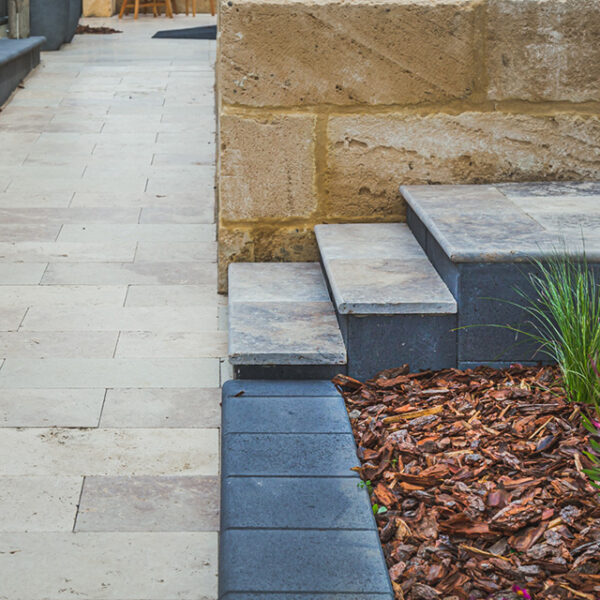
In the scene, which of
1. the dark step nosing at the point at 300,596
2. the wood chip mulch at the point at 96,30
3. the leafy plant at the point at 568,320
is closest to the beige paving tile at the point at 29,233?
the leafy plant at the point at 568,320

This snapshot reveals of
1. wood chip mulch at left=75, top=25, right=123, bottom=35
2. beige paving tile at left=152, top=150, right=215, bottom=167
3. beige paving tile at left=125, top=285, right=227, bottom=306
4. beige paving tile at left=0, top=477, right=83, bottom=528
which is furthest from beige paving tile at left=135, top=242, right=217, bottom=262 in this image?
wood chip mulch at left=75, top=25, right=123, bottom=35

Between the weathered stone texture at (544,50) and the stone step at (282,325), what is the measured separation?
4.09 feet

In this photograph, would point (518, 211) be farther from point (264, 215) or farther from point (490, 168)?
point (264, 215)

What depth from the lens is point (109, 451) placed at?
133 inches

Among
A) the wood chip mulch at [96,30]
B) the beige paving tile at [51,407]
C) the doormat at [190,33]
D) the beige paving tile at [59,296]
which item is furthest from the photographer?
the wood chip mulch at [96,30]

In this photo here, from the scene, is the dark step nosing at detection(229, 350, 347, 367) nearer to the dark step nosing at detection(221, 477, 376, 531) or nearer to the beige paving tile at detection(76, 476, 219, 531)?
the beige paving tile at detection(76, 476, 219, 531)

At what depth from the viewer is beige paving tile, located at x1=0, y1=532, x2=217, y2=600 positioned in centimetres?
258

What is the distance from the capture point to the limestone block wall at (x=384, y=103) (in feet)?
14.9

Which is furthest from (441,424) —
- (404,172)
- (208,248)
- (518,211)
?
(208,248)

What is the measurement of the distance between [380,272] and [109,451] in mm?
1349

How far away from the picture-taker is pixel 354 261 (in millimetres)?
4266

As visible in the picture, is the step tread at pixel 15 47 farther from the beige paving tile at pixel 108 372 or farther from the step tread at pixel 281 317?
the beige paving tile at pixel 108 372

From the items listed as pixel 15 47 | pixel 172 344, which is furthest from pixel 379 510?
pixel 15 47

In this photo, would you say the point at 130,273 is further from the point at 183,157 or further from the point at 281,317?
the point at 183,157
